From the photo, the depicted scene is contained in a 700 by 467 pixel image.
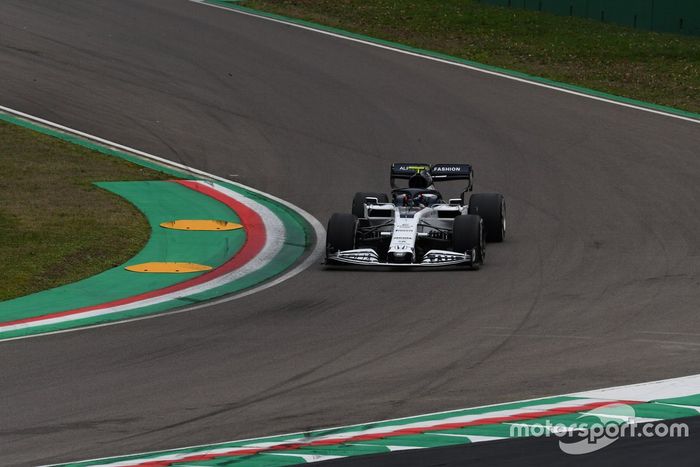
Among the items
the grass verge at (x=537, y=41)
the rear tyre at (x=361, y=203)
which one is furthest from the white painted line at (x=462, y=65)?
the rear tyre at (x=361, y=203)

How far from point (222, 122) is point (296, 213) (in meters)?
6.90

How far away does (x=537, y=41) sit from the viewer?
35.1 meters

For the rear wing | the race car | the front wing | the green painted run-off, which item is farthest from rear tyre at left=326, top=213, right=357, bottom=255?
the rear wing

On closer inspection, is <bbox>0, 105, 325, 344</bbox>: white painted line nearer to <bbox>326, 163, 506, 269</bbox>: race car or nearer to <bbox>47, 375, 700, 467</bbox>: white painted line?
<bbox>326, 163, 506, 269</bbox>: race car

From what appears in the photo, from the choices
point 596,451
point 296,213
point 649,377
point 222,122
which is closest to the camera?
point 596,451

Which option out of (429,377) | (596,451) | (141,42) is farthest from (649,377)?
(141,42)

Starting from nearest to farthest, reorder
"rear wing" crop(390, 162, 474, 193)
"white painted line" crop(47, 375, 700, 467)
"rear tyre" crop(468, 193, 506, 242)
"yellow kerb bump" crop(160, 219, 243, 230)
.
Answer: "white painted line" crop(47, 375, 700, 467), "rear tyre" crop(468, 193, 506, 242), "rear wing" crop(390, 162, 474, 193), "yellow kerb bump" crop(160, 219, 243, 230)

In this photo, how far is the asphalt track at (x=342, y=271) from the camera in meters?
10.5

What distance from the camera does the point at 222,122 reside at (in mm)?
27297

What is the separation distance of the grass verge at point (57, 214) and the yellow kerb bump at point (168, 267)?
1.31 feet

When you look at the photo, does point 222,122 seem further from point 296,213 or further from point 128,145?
point 296,213

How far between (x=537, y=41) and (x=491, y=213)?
17.6m

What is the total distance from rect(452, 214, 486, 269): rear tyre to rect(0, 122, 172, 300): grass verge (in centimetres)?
447

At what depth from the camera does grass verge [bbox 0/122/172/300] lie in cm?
1659
